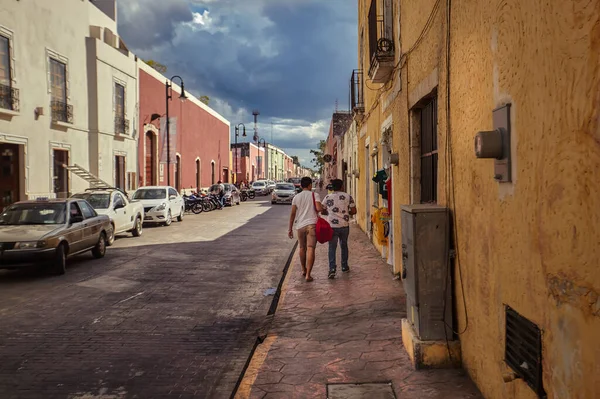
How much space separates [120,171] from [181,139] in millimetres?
10753

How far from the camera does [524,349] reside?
3.10 metres

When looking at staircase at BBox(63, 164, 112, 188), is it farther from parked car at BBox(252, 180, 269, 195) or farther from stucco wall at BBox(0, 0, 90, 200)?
parked car at BBox(252, 180, 269, 195)

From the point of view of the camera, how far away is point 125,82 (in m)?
26.6

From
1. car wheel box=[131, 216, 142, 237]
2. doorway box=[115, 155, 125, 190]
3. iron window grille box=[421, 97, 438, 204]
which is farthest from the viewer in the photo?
doorway box=[115, 155, 125, 190]

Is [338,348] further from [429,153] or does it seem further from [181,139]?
[181,139]

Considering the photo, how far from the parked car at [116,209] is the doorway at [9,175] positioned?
362 centimetres

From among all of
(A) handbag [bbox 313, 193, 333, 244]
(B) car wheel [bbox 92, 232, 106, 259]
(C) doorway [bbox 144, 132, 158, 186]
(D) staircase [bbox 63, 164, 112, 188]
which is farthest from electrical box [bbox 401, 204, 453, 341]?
(C) doorway [bbox 144, 132, 158, 186]

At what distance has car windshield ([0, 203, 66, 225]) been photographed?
1011 cm

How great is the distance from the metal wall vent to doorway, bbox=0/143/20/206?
61.4 feet

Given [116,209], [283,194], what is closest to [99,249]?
[116,209]

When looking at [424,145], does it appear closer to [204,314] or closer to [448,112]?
[448,112]

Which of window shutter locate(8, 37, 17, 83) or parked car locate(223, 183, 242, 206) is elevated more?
window shutter locate(8, 37, 17, 83)

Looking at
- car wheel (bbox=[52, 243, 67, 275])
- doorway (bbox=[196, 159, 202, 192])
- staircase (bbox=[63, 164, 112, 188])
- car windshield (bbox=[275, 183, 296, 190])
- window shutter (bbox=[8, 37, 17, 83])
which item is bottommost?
car wheel (bbox=[52, 243, 67, 275])

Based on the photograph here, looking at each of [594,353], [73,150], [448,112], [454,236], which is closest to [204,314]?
[454,236]
